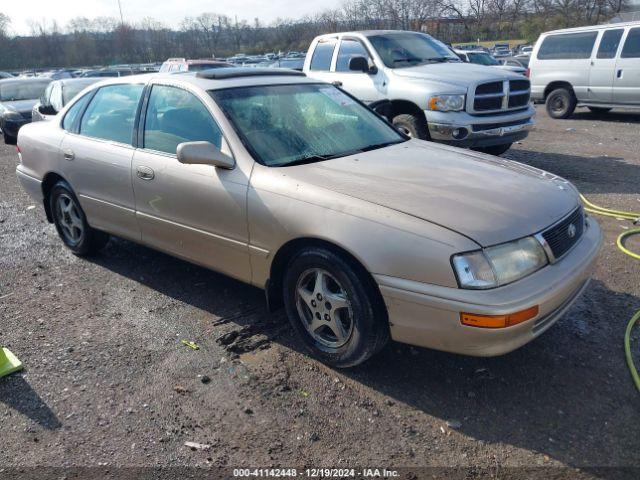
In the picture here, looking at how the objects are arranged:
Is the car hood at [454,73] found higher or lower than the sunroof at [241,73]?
lower

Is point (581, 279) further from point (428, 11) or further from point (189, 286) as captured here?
point (428, 11)

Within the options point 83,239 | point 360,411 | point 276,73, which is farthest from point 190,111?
point 360,411

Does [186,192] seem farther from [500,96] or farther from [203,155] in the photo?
[500,96]

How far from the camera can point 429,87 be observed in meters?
7.28

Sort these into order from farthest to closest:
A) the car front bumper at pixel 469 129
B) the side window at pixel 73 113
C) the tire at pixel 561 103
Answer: the tire at pixel 561 103, the car front bumper at pixel 469 129, the side window at pixel 73 113

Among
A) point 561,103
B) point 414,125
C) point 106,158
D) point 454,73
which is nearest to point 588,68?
point 561,103

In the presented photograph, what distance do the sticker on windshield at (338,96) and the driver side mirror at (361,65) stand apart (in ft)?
12.4

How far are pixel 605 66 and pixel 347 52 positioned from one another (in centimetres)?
668

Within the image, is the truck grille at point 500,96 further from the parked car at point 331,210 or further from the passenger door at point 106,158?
the passenger door at point 106,158

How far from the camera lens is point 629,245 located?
494 cm

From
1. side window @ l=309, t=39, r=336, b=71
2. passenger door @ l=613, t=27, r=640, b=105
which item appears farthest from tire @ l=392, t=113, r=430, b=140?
passenger door @ l=613, t=27, r=640, b=105

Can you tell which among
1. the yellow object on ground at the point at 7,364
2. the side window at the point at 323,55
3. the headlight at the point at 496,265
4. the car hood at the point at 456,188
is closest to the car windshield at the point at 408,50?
the side window at the point at 323,55

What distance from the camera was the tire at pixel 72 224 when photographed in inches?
196

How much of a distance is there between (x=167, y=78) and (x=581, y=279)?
320 cm
